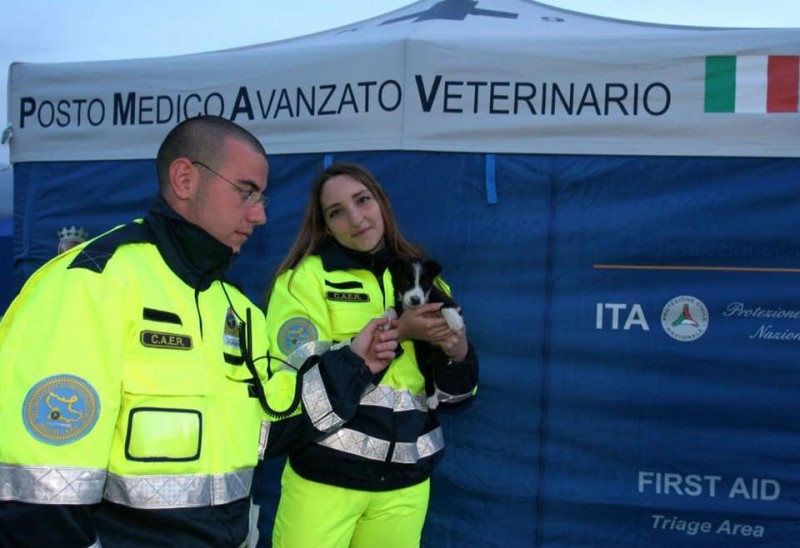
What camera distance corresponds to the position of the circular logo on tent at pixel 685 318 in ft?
10.8

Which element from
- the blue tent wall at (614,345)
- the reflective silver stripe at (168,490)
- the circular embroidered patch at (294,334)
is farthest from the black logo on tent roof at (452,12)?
the reflective silver stripe at (168,490)

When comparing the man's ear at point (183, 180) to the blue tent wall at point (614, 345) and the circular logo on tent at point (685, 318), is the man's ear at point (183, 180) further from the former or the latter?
the circular logo on tent at point (685, 318)

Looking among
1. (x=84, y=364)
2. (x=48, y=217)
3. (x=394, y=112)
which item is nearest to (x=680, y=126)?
(x=394, y=112)

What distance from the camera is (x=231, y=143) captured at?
162cm

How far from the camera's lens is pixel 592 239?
3385 mm

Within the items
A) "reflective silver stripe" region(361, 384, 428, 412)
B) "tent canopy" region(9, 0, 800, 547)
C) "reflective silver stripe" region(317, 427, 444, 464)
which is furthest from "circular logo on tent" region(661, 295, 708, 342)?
"reflective silver stripe" region(317, 427, 444, 464)

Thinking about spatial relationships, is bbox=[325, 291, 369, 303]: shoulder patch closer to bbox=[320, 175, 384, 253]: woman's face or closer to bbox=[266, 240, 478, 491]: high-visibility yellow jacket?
bbox=[266, 240, 478, 491]: high-visibility yellow jacket

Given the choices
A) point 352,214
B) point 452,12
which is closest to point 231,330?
point 352,214

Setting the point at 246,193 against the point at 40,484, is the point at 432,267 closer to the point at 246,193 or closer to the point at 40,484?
the point at 246,193

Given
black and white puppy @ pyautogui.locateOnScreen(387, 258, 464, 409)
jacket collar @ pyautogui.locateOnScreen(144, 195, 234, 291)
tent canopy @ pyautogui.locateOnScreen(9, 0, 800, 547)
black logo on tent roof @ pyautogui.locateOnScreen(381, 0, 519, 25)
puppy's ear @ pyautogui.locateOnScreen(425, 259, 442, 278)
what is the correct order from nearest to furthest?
jacket collar @ pyautogui.locateOnScreen(144, 195, 234, 291) → black and white puppy @ pyautogui.locateOnScreen(387, 258, 464, 409) → puppy's ear @ pyautogui.locateOnScreen(425, 259, 442, 278) → tent canopy @ pyautogui.locateOnScreen(9, 0, 800, 547) → black logo on tent roof @ pyautogui.locateOnScreen(381, 0, 519, 25)

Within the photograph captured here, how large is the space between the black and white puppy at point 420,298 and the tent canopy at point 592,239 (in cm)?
77

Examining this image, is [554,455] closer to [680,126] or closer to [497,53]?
[680,126]

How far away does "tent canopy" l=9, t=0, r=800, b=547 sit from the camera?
3219mm

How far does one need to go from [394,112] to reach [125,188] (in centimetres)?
166
